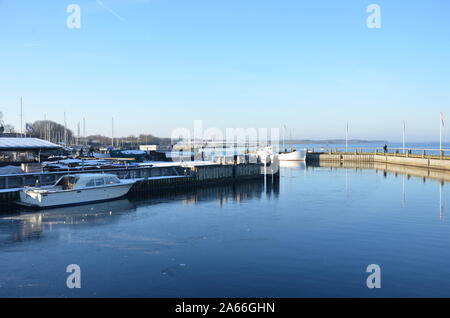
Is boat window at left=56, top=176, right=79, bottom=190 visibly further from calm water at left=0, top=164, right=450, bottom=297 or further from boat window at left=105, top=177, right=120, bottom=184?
calm water at left=0, top=164, right=450, bottom=297

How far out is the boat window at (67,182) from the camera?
112 ft

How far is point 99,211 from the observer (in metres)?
31.5


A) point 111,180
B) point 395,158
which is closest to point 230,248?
point 111,180

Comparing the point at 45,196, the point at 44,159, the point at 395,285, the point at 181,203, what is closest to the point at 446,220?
the point at 395,285

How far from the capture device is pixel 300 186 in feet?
166

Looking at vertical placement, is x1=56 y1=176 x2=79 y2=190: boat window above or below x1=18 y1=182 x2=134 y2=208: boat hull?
above

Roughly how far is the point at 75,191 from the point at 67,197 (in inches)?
32.9

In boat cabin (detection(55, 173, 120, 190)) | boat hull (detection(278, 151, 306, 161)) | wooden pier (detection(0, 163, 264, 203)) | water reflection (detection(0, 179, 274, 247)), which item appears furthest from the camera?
boat hull (detection(278, 151, 306, 161))

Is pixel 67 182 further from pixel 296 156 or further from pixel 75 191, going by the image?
pixel 296 156

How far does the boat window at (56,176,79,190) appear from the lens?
112 ft

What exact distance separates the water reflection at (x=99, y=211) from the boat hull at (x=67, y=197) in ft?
2.02
